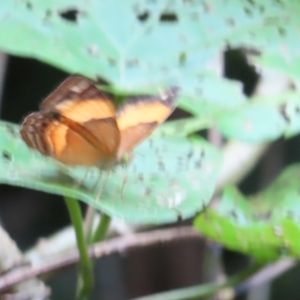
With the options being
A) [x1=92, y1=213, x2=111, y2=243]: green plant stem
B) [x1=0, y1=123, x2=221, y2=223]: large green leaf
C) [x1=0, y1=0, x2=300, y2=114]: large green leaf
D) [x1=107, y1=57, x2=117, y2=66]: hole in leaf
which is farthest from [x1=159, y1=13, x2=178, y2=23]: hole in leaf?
[x1=92, y1=213, x2=111, y2=243]: green plant stem

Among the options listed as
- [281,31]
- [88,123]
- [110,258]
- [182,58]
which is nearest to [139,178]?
[88,123]

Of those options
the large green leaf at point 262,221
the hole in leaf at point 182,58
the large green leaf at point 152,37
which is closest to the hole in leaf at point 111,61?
the large green leaf at point 152,37

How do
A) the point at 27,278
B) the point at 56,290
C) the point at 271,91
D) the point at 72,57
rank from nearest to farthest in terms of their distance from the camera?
the point at 27,278 < the point at 72,57 < the point at 271,91 < the point at 56,290

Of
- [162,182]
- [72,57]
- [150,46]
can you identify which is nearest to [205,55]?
[150,46]

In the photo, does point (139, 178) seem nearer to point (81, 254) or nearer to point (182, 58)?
point (81, 254)

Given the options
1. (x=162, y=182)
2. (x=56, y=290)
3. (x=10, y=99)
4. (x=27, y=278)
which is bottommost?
(x=56, y=290)

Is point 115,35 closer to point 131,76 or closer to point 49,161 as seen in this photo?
point 131,76

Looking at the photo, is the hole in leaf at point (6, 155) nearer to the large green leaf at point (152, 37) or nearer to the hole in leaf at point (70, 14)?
the large green leaf at point (152, 37)

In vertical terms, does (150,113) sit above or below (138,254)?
above

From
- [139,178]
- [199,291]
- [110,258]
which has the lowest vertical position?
[110,258]
